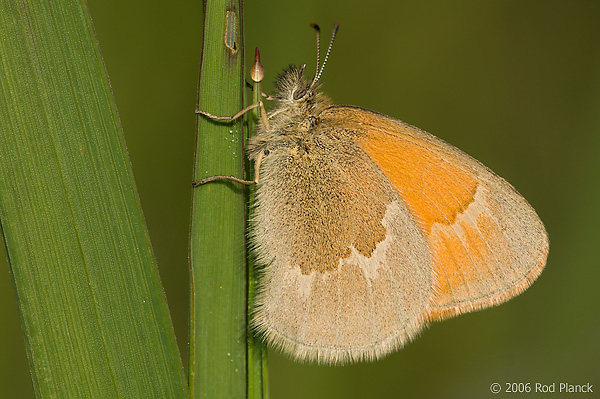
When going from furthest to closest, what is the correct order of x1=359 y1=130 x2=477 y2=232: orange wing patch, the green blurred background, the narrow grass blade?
the green blurred background < x1=359 y1=130 x2=477 y2=232: orange wing patch < the narrow grass blade

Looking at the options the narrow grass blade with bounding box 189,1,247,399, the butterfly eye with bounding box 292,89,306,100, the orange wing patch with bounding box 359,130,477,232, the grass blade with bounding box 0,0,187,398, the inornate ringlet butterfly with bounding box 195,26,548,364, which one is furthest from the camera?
the butterfly eye with bounding box 292,89,306,100

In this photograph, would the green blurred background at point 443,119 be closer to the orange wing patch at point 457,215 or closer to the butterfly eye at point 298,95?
the butterfly eye at point 298,95

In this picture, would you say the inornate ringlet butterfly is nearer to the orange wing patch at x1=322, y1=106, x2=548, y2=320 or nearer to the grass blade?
the orange wing patch at x1=322, y1=106, x2=548, y2=320

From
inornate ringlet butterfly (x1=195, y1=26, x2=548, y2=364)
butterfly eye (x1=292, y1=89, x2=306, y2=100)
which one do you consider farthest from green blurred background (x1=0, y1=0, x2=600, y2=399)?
inornate ringlet butterfly (x1=195, y1=26, x2=548, y2=364)

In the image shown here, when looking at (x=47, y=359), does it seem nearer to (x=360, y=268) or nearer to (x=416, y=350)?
(x=360, y=268)

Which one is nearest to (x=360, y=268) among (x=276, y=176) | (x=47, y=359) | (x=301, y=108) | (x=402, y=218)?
(x=402, y=218)

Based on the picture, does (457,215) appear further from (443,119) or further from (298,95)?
(443,119)

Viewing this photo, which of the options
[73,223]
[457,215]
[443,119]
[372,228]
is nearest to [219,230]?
[73,223]
